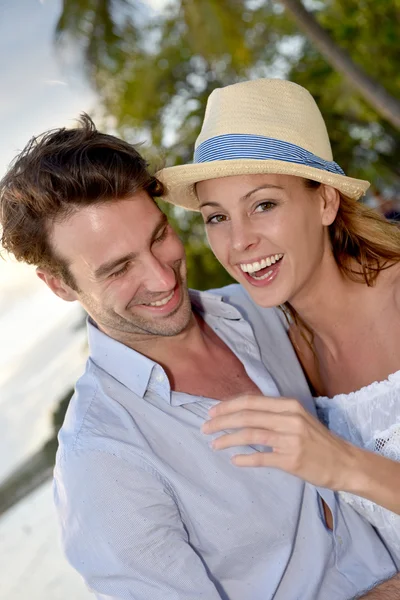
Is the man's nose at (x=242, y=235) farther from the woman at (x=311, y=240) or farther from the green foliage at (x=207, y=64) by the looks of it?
the green foliage at (x=207, y=64)

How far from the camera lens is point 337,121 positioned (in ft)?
46.1

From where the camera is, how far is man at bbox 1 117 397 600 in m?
2.22

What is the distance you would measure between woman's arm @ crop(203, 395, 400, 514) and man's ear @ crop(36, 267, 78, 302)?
1.14 meters

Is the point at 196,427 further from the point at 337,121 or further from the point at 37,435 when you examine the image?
the point at 337,121

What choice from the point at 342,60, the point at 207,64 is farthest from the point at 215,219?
the point at 207,64

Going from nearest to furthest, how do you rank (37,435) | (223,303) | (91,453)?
(91,453)
(223,303)
(37,435)

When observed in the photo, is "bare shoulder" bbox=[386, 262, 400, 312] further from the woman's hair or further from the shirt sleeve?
the shirt sleeve

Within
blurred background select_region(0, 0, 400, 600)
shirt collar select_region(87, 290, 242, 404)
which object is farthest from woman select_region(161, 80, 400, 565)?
blurred background select_region(0, 0, 400, 600)

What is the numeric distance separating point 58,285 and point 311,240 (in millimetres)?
945

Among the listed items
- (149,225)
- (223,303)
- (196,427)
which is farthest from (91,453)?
(223,303)

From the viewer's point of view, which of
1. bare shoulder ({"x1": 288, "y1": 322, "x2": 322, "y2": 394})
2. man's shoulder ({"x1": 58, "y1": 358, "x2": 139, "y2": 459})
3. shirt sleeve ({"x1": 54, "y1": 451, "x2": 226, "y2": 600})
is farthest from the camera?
bare shoulder ({"x1": 288, "y1": 322, "x2": 322, "y2": 394})

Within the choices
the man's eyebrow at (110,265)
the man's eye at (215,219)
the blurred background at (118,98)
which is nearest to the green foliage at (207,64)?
the blurred background at (118,98)

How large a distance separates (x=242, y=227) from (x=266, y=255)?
13 centimetres

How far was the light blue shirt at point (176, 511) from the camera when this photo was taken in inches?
86.5
